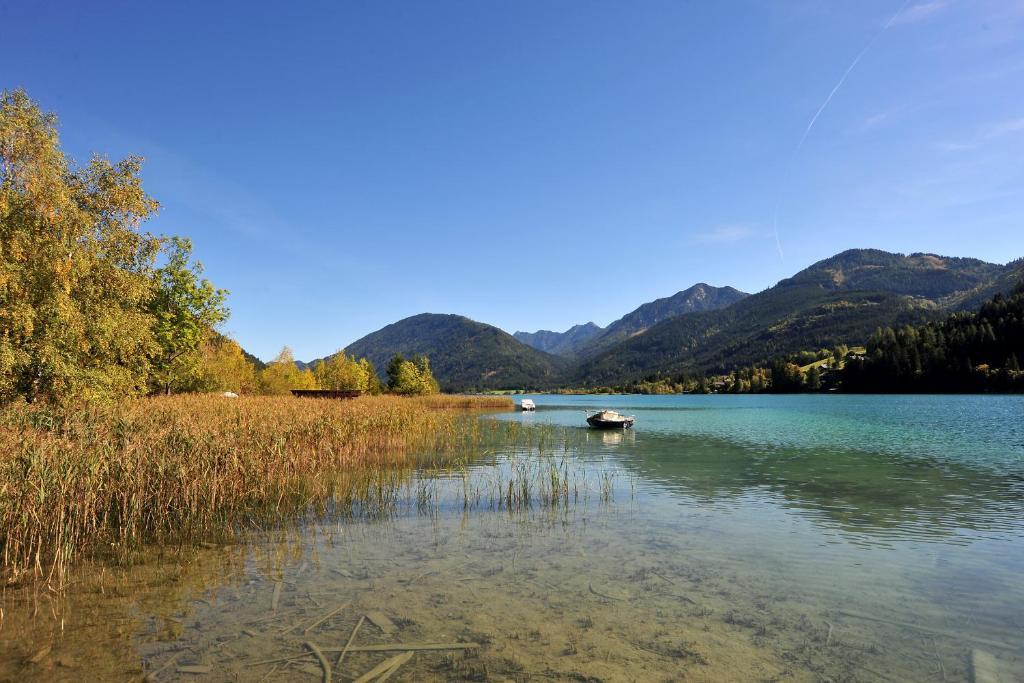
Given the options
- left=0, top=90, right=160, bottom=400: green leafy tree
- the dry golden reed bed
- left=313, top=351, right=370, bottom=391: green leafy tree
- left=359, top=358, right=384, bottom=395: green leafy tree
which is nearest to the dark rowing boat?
the dry golden reed bed

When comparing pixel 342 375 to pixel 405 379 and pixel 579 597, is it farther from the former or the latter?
pixel 579 597

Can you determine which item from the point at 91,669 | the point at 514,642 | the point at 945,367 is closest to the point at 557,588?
the point at 514,642

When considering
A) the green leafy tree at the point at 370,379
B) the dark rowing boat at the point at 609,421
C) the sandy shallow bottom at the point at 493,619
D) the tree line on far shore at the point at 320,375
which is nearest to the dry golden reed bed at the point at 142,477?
the sandy shallow bottom at the point at 493,619

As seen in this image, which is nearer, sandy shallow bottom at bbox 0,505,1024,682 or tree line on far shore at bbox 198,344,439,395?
sandy shallow bottom at bbox 0,505,1024,682

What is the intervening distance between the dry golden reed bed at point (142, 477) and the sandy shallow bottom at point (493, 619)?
7.49 ft

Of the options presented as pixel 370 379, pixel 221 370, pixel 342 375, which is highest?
pixel 342 375

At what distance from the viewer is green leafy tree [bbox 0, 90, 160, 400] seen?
20750 mm

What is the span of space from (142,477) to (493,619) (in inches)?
451

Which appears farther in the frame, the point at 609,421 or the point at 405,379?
the point at 405,379

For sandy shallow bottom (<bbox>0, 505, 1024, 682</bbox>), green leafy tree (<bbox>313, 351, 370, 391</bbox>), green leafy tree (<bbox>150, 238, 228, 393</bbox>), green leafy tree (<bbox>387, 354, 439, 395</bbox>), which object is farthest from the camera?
green leafy tree (<bbox>313, 351, 370, 391</bbox>)

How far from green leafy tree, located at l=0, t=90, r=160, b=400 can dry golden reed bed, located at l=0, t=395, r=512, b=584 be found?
9.51 feet

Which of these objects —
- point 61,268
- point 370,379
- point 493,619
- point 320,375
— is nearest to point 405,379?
point 370,379

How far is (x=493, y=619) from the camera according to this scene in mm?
9406

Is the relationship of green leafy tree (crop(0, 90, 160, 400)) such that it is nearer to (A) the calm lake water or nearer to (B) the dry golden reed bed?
(B) the dry golden reed bed
